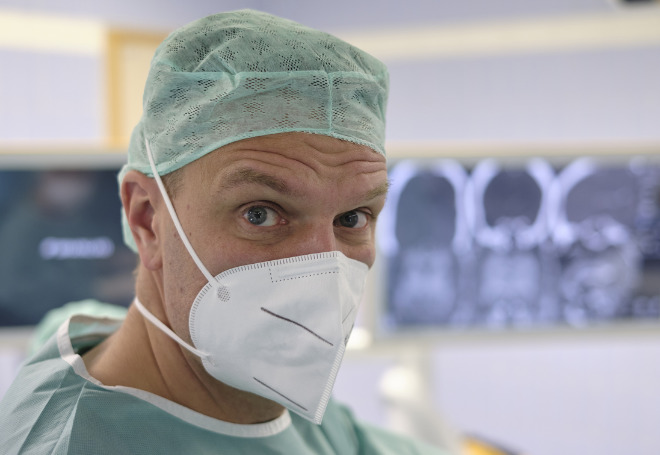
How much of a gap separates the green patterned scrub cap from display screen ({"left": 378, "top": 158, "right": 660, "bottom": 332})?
1.15 m

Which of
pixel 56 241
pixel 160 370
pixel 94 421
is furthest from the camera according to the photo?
pixel 56 241

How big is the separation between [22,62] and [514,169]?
2.30 m

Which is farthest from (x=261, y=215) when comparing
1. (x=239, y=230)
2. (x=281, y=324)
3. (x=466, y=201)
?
(x=466, y=201)

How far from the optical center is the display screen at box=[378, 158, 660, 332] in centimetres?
199

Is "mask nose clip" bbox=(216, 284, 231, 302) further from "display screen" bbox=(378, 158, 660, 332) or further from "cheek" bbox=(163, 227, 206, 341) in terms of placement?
"display screen" bbox=(378, 158, 660, 332)

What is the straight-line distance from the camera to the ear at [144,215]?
0.87m

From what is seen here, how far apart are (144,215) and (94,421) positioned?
0.28 meters

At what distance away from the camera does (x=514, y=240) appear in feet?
6.57

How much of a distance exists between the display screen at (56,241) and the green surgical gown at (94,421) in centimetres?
99

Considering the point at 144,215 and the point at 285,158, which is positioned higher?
the point at 285,158

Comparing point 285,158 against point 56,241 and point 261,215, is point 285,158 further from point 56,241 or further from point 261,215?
point 56,241

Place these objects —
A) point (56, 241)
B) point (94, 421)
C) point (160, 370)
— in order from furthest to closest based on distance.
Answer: point (56, 241), point (160, 370), point (94, 421)

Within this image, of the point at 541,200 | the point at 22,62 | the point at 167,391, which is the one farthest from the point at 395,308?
the point at 22,62

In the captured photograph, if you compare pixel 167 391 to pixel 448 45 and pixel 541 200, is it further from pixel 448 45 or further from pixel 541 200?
pixel 448 45
